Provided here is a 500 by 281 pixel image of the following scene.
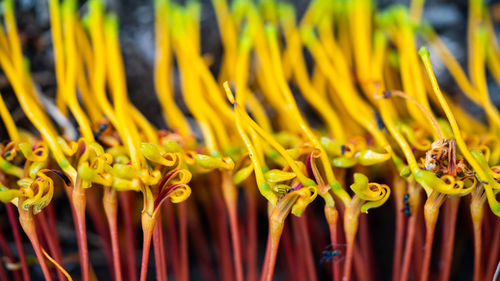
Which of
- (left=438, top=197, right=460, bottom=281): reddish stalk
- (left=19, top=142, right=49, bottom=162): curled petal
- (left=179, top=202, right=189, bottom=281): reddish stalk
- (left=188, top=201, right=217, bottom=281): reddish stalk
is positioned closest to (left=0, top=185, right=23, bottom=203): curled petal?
(left=19, top=142, right=49, bottom=162): curled petal

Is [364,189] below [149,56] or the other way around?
below

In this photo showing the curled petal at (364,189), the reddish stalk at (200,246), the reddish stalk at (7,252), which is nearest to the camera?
the curled petal at (364,189)

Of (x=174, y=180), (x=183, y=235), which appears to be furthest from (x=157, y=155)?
(x=183, y=235)

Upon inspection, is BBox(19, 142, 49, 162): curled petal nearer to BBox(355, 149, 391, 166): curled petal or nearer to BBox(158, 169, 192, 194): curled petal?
BBox(158, 169, 192, 194): curled petal

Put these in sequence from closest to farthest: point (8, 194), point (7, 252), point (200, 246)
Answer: point (8, 194) < point (7, 252) < point (200, 246)

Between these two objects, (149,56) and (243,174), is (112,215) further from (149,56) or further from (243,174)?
(149,56)

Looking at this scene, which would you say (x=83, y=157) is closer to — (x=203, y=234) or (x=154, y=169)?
(x=154, y=169)

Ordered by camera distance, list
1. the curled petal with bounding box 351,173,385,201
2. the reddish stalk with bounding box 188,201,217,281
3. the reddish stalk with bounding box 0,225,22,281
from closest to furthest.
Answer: the curled petal with bounding box 351,173,385,201, the reddish stalk with bounding box 0,225,22,281, the reddish stalk with bounding box 188,201,217,281

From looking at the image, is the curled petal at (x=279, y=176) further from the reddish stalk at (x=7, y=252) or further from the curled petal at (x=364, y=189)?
the reddish stalk at (x=7, y=252)

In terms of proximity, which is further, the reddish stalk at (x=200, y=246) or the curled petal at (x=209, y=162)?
the reddish stalk at (x=200, y=246)

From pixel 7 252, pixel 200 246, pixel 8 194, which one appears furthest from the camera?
pixel 200 246

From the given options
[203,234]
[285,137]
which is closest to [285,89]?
[285,137]

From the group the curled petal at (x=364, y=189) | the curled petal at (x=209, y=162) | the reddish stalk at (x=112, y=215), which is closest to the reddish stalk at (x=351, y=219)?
the curled petal at (x=364, y=189)
